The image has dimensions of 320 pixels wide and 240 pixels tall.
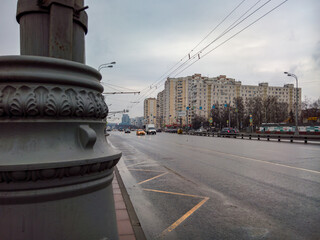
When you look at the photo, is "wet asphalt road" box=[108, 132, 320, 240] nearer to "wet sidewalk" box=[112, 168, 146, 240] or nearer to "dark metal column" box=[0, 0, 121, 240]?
"wet sidewalk" box=[112, 168, 146, 240]

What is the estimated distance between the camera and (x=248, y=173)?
24.9 ft

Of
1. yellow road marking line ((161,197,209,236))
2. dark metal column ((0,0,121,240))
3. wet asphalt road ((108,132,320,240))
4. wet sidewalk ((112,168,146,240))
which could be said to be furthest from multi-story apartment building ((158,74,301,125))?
dark metal column ((0,0,121,240))

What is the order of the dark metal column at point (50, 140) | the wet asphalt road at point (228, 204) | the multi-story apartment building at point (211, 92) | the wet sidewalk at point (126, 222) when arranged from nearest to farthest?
the dark metal column at point (50, 140), the wet sidewalk at point (126, 222), the wet asphalt road at point (228, 204), the multi-story apartment building at point (211, 92)

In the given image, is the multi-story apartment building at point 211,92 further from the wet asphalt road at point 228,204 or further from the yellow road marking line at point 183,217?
the yellow road marking line at point 183,217

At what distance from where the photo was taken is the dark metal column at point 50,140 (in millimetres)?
1183

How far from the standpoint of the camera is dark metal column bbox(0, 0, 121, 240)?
1183 mm

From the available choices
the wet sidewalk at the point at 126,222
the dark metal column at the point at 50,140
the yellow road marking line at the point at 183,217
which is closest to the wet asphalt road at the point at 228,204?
the yellow road marking line at the point at 183,217

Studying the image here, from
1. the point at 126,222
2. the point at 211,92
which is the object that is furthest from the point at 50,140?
the point at 211,92

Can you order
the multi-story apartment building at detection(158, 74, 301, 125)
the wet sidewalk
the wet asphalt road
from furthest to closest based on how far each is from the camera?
the multi-story apartment building at detection(158, 74, 301, 125), the wet asphalt road, the wet sidewalk

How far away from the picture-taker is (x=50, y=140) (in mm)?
1298

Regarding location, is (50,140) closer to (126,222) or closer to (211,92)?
(126,222)

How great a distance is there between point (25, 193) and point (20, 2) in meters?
1.17

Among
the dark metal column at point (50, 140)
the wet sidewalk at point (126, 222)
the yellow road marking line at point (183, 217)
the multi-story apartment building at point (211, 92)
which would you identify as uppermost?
the multi-story apartment building at point (211, 92)

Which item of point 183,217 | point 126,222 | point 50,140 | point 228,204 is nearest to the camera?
point 50,140
